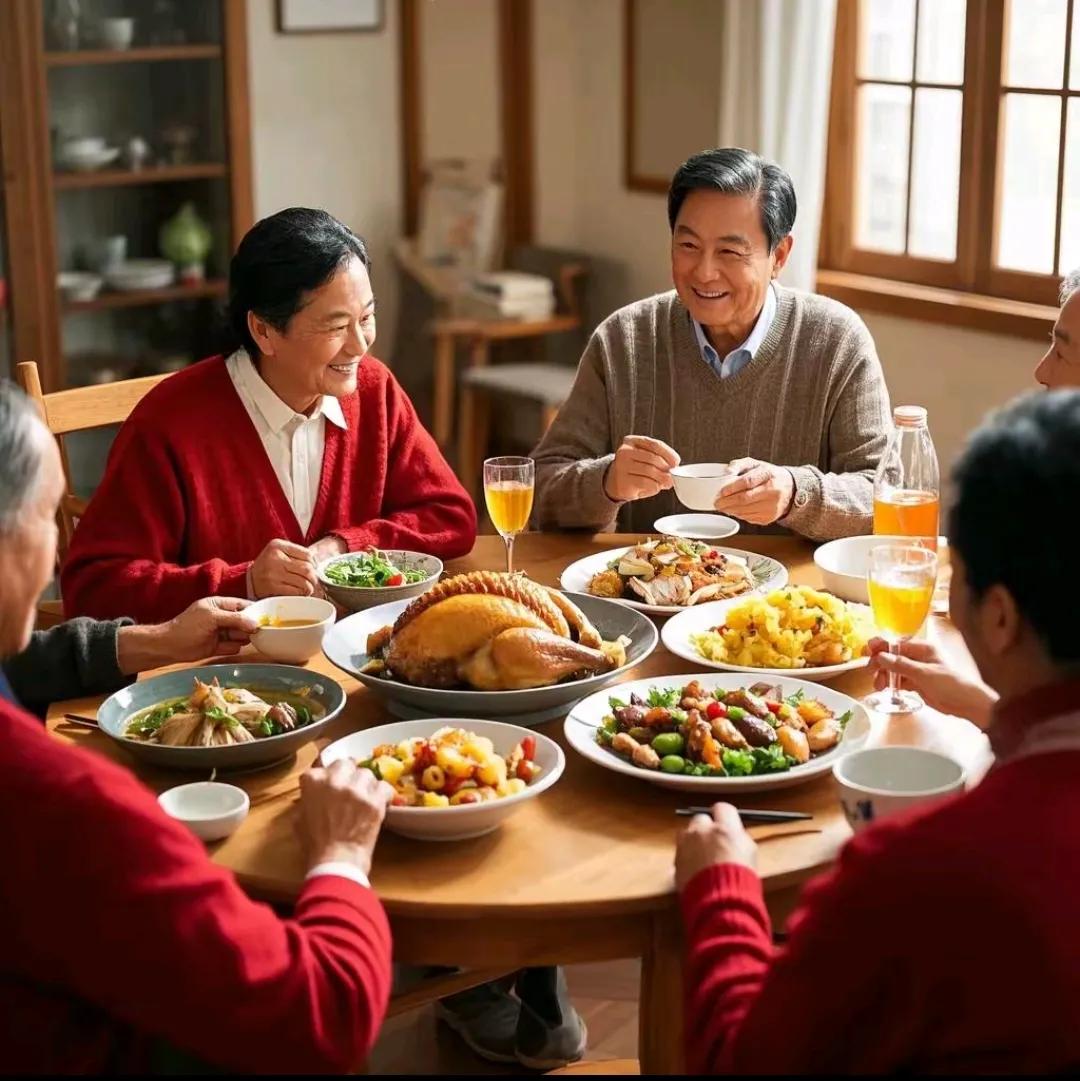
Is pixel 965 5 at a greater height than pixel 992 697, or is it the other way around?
pixel 965 5

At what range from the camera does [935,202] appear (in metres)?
4.62

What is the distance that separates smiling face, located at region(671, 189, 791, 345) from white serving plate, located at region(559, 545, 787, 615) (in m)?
0.53

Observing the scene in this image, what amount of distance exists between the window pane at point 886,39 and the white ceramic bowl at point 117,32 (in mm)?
2095

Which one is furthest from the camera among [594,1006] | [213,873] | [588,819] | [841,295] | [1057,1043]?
[841,295]

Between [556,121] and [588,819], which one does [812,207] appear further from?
[588,819]

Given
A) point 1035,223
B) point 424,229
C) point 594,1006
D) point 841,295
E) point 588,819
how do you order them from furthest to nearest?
point 424,229 → point 841,295 → point 1035,223 → point 594,1006 → point 588,819

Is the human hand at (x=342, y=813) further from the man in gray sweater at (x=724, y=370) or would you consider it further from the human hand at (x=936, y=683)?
the man in gray sweater at (x=724, y=370)

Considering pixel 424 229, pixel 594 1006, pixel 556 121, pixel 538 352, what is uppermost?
pixel 556 121

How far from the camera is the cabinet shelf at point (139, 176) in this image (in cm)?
479

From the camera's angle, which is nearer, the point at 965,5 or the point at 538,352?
the point at 965,5

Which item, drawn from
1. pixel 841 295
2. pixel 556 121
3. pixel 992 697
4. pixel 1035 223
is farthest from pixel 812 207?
pixel 992 697

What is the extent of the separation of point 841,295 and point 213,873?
12.4ft

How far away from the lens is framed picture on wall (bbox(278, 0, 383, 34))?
540 cm

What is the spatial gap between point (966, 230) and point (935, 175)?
224 mm
